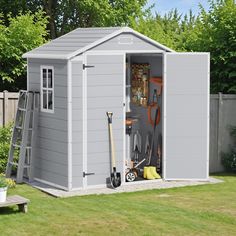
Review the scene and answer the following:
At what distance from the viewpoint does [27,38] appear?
607 inches

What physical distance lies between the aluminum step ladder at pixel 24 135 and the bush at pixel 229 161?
4.32 meters

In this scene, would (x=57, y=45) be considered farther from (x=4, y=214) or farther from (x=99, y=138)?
(x=4, y=214)

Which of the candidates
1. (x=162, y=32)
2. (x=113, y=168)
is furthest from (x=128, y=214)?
(x=162, y=32)

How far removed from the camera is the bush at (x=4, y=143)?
519 inches

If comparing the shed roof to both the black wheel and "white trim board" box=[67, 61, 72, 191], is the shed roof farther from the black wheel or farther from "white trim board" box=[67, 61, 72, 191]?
the black wheel

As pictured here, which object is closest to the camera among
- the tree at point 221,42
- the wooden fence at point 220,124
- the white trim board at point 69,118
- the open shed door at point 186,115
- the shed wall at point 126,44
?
the white trim board at point 69,118

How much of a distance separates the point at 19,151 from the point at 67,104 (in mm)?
1815

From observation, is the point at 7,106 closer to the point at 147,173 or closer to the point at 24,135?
the point at 24,135

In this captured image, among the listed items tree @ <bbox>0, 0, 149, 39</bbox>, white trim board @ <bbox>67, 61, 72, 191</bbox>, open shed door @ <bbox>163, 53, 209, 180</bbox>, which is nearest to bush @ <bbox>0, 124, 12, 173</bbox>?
white trim board @ <bbox>67, 61, 72, 191</bbox>

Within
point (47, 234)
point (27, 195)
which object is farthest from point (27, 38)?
point (47, 234)

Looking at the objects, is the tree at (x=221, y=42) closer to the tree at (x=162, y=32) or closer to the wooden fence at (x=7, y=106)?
the tree at (x=162, y=32)

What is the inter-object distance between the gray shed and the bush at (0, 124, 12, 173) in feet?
3.26

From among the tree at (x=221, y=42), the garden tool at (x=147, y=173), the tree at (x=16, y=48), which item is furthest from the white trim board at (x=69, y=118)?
the tree at (x=221, y=42)

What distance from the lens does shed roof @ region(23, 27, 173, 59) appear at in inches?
455
